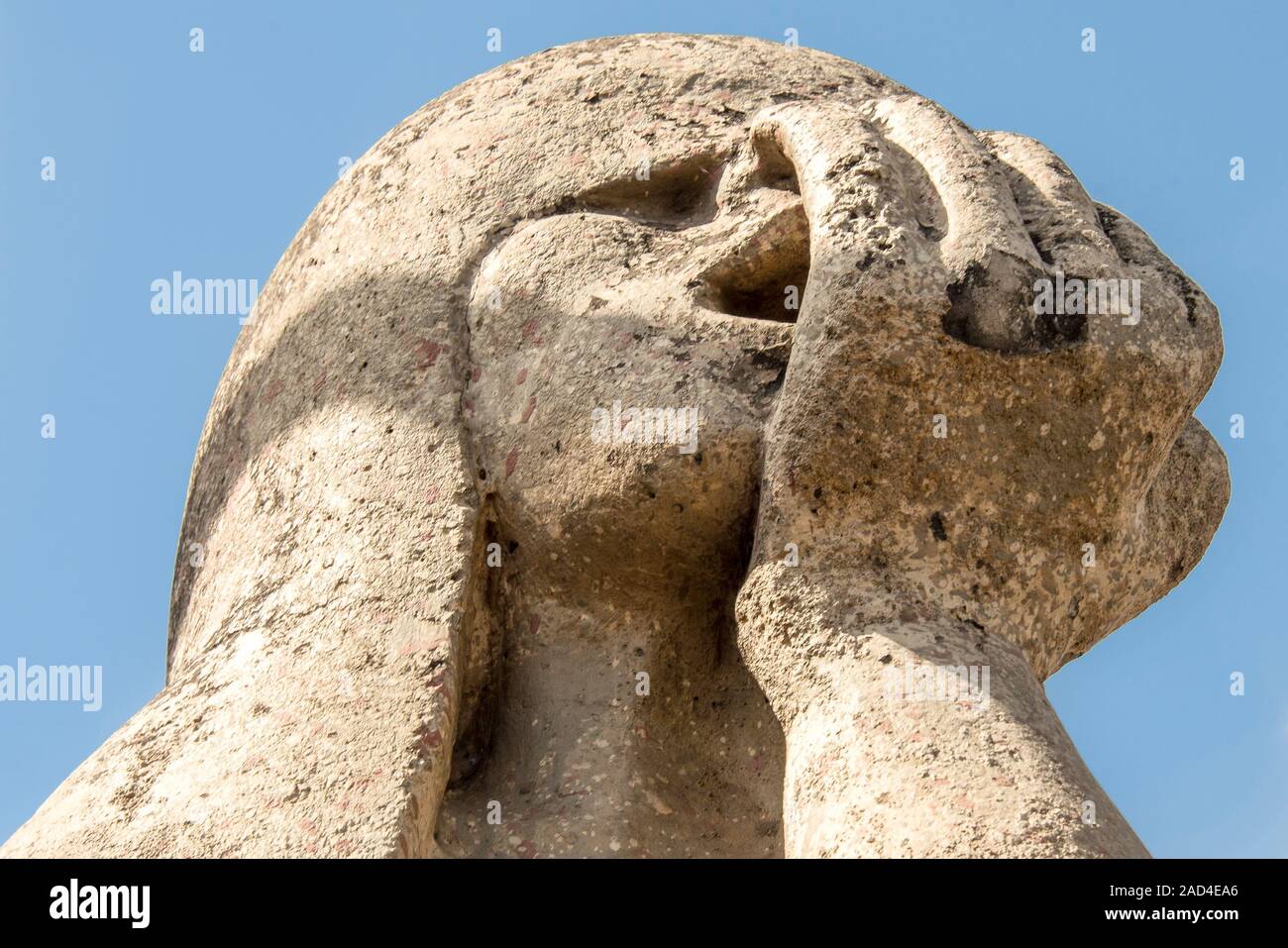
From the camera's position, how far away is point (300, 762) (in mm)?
4133

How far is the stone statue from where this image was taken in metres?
4.05

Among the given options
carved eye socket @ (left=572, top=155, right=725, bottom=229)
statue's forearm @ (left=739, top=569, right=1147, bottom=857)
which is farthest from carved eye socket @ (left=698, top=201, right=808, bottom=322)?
statue's forearm @ (left=739, top=569, right=1147, bottom=857)

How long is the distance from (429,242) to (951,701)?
5.01 ft

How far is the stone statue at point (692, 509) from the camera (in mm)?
4047
